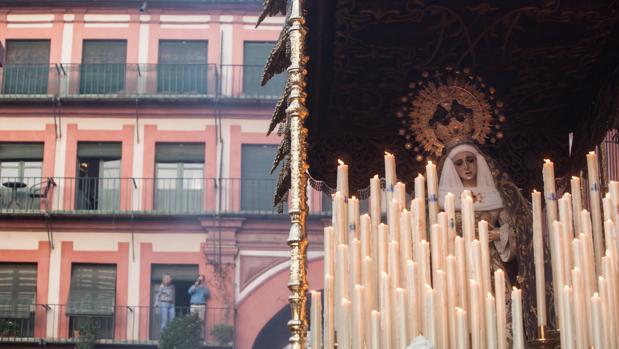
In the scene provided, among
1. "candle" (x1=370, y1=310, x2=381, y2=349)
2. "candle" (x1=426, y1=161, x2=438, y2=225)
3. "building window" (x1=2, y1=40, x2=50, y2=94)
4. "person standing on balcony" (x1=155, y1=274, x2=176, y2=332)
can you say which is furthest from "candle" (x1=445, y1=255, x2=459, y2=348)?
"building window" (x1=2, y1=40, x2=50, y2=94)

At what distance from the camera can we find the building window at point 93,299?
21.8 m

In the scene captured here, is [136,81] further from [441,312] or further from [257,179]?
[441,312]

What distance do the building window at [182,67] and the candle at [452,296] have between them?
18.5m

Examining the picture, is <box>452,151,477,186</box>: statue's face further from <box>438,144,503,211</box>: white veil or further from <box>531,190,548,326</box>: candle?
<box>531,190,548,326</box>: candle

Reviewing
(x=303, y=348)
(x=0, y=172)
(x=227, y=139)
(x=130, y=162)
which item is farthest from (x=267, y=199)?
(x=303, y=348)

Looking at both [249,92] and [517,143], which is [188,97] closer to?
[249,92]

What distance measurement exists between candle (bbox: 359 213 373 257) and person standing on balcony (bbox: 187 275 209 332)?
16.2m

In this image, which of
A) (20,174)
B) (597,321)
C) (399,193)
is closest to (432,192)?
(399,193)

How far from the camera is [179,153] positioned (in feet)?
75.6

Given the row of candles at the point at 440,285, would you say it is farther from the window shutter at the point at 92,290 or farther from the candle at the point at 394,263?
the window shutter at the point at 92,290

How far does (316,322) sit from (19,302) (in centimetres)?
1796

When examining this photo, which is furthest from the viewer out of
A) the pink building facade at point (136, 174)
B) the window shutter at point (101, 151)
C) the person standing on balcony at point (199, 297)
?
the window shutter at point (101, 151)

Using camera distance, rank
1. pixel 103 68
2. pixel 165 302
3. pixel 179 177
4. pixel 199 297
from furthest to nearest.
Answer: pixel 103 68
pixel 179 177
pixel 165 302
pixel 199 297

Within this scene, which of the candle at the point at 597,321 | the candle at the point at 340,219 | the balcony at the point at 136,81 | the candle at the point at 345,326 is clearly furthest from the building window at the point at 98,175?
the candle at the point at 597,321
